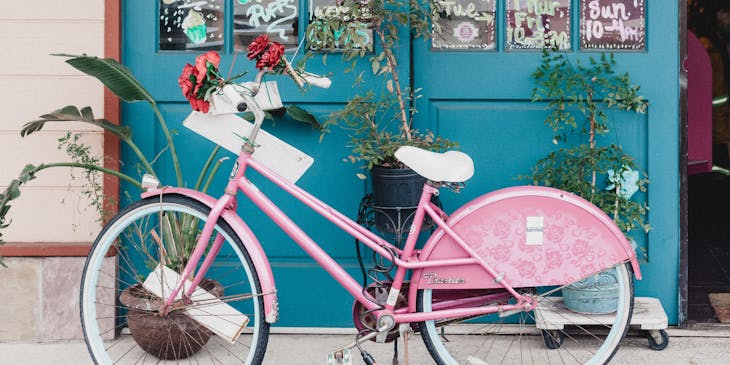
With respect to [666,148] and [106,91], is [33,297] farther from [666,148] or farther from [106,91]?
[666,148]

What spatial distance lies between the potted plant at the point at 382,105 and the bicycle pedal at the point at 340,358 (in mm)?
621

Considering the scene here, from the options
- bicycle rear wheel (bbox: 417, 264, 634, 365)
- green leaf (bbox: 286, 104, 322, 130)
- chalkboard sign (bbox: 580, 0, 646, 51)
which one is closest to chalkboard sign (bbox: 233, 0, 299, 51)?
green leaf (bbox: 286, 104, 322, 130)

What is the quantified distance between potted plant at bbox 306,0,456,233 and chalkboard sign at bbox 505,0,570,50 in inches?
17.0

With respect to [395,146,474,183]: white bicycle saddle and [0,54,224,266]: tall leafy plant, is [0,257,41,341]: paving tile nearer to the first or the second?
[0,54,224,266]: tall leafy plant

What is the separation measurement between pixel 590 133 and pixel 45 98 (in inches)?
102

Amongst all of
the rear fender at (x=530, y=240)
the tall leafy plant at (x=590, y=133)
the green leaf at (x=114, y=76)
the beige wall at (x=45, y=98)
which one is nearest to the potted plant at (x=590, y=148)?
the tall leafy plant at (x=590, y=133)

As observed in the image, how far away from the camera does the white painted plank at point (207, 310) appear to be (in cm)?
329

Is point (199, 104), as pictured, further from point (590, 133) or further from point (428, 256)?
point (590, 133)

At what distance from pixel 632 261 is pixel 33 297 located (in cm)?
273

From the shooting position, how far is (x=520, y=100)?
407cm

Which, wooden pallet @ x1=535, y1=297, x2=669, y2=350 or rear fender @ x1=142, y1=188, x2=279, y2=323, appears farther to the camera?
wooden pallet @ x1=535, y1=297, x2=669, y2=350

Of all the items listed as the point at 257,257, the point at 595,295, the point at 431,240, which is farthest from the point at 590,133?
the point at 257,257

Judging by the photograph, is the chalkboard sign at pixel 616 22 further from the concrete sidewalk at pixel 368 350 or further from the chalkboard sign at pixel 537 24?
the concrete sidewalk at pixel 368 350

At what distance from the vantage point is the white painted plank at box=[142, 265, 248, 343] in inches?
130
